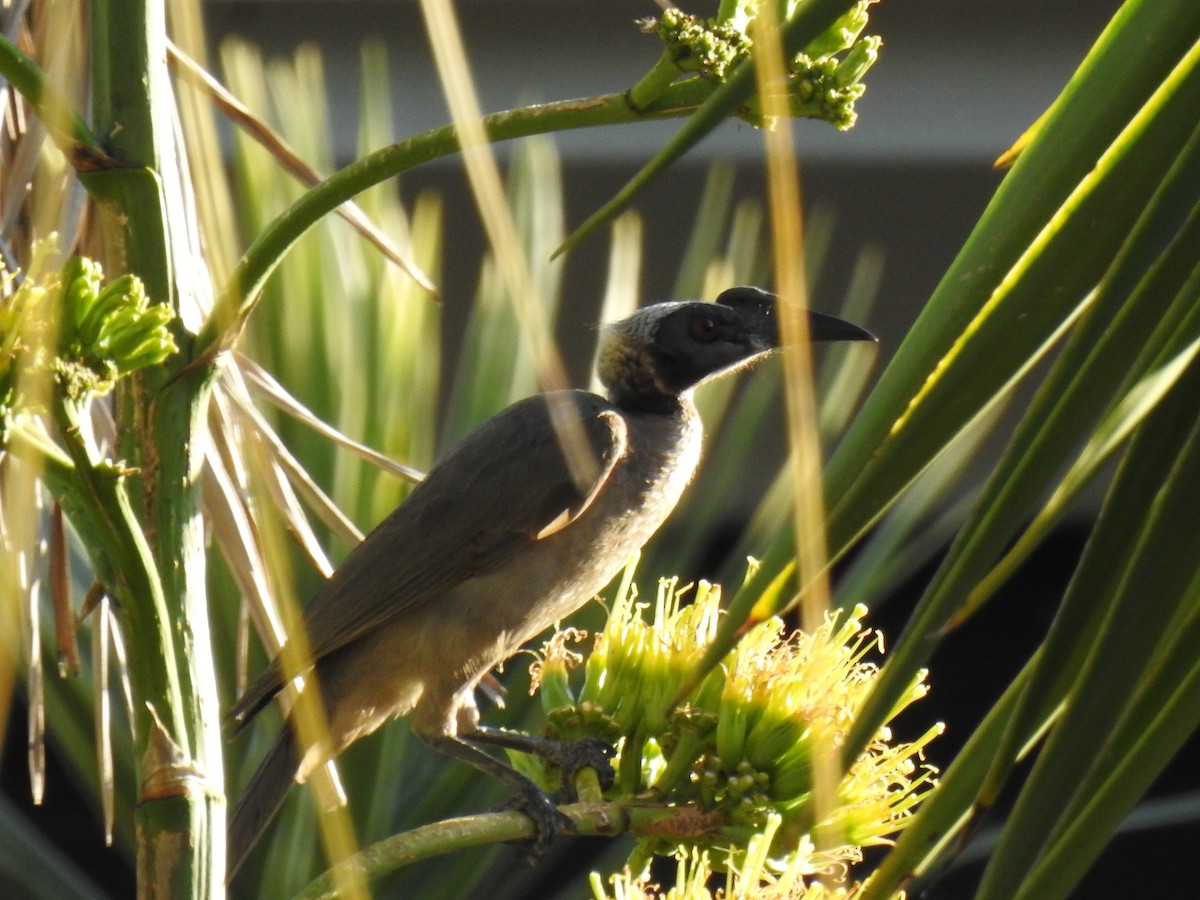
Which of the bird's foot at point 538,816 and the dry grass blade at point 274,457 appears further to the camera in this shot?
the bird's foot at point 538,816

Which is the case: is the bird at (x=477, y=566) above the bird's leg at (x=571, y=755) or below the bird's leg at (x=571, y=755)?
above

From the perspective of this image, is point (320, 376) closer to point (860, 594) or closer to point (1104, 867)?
point (860, 594)

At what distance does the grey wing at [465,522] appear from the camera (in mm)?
2203

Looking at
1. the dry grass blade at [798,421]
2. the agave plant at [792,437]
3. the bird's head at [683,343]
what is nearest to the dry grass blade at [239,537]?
the agave plant at [792,437]

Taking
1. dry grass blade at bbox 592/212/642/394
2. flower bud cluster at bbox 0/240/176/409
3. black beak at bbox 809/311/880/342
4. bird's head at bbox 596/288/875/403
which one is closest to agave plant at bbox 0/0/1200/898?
flower bud cluster at bbox 0/240/176/409

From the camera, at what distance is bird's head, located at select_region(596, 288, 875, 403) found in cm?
248

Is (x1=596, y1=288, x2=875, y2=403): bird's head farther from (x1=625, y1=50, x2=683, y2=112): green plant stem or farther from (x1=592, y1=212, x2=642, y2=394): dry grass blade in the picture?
(x1=625, y1=50, x2=683, y2=112): green plant stem

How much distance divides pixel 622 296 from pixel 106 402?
141 cm

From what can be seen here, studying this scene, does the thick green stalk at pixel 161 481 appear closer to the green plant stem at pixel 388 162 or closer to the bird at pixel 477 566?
the green plant stem at pixel 388 162

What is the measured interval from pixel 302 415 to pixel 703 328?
1.24 metres

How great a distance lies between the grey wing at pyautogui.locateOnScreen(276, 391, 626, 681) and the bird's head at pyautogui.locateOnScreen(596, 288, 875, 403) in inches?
8.5

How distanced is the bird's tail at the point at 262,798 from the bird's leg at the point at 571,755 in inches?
11.8

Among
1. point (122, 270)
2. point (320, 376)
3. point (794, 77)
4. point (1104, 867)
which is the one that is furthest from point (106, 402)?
point (1104, 867)

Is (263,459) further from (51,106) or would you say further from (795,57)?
(795,57)
